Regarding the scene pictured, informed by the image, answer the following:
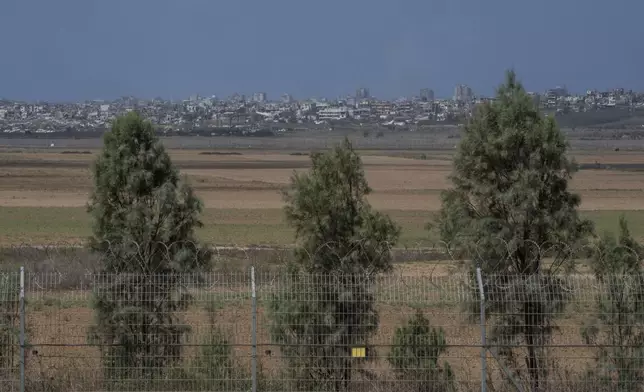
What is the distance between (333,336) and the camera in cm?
1559

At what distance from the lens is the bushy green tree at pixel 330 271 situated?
1552 centimetres

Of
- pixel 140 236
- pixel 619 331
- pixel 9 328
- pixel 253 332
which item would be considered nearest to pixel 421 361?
pixel 253 332

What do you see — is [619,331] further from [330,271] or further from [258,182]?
[258,182]

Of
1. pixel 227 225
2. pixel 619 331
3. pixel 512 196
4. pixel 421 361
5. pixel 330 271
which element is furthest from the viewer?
pixel 227 225

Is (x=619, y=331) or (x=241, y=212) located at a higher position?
(x=241, y=212)

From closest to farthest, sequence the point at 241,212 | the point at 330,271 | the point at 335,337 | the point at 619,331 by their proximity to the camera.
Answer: the point at 335,337 → the point at 619,331 → the point at 330,271 → the point at 241,212

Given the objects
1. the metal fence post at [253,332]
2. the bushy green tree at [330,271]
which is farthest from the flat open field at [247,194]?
the metal fence post at [253,332]

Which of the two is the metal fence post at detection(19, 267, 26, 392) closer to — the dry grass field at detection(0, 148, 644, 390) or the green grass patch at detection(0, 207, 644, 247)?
the dry grass field at detection(0, 148, 644, 390)

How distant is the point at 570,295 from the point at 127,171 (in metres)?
7.04

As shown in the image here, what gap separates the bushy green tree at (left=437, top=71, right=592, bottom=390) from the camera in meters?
17.1

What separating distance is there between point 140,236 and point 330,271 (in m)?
3.01

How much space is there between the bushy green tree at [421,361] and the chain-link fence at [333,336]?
0.07 ft

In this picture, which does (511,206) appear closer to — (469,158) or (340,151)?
(469,158)

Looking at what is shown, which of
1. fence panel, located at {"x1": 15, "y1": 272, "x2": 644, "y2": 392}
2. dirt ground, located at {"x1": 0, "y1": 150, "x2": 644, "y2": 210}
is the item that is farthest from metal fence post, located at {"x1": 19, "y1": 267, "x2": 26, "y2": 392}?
dirt ground, located at {"x1": 0, "y1": 150, "x2": 644, "y2": 210}
